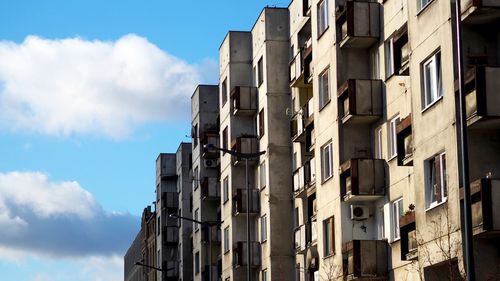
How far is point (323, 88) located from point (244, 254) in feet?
56.9

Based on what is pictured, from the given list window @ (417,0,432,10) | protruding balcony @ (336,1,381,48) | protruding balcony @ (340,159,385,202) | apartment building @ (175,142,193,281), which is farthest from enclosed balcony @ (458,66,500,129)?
apartment building @ (175,142,193,281)

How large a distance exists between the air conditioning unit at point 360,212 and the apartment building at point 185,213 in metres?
44.6

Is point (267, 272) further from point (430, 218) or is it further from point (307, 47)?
point (430, 218)

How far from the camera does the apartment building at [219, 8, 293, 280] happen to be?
58.4 m

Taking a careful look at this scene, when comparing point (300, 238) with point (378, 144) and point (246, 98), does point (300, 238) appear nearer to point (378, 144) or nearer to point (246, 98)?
point (378, 144)

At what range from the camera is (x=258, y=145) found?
203 ft

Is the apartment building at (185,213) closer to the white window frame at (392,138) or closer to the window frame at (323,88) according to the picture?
the window frame at (323,88)

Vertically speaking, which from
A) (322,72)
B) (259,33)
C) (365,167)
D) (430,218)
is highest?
(259,33)

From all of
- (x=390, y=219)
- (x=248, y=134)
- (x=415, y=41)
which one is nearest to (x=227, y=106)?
(x=248, y=134)

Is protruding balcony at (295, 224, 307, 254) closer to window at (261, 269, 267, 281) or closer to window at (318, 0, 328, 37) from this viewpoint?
window at (261, 269, 267, 281)

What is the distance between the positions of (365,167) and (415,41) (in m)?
7.90

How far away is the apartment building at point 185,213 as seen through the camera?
291 feet

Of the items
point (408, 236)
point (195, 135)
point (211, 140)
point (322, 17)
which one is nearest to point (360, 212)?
point (408, 236)

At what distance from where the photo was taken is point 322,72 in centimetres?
4728
